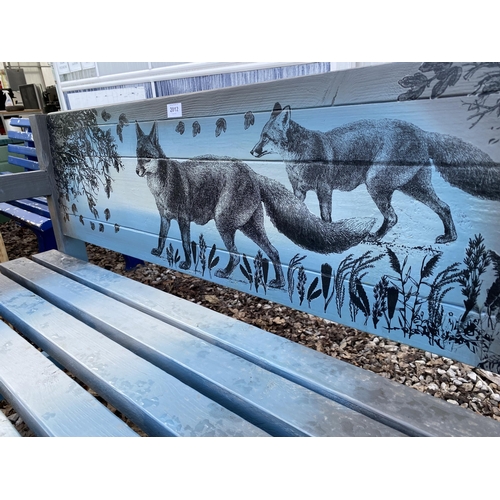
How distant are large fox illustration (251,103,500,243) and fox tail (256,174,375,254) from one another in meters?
0.04

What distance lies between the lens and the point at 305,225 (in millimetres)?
1358

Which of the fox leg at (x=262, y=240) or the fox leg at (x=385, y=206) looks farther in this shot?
the fox leg at (x=262, y=240)

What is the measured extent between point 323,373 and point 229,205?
73 cm

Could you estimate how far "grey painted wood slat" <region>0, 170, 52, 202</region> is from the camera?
2088mm

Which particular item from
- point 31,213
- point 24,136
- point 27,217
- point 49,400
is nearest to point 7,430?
point 49,400

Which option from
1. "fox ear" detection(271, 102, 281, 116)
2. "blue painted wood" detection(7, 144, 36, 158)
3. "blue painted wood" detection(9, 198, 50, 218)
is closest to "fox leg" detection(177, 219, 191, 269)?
"fox ear" detection(271, 102, 281, 116)

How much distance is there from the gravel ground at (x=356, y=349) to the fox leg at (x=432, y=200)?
0.68 meters

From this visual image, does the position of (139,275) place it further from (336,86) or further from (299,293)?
(336,86)

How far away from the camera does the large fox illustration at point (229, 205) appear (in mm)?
1330

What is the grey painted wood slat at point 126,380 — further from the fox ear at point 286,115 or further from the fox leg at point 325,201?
the fox ear at point 286,115

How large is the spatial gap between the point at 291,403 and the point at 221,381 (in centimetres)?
23

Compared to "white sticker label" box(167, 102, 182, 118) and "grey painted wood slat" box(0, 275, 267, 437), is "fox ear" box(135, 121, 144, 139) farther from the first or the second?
"grey painted wood slat" box(0, 275, 267, 437)

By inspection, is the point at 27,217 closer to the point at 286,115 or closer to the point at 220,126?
the point at 220,126

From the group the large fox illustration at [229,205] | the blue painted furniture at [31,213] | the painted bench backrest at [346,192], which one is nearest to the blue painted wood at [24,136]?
the blue painted furniture at [31,213]
